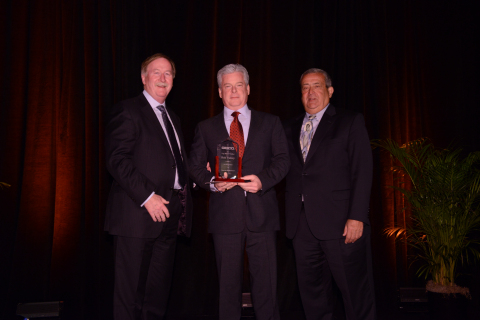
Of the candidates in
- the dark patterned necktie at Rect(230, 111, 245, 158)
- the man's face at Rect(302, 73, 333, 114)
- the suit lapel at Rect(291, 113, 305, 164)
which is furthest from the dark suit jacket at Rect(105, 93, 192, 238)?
the man's face at Rect(302, 73, 333, 114)

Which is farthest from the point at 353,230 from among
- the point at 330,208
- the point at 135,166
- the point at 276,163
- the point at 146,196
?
the point at 135,166

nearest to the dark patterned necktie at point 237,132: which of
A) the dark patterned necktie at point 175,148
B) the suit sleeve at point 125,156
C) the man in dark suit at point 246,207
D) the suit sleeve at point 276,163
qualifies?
the man in dark suit at point 246,207

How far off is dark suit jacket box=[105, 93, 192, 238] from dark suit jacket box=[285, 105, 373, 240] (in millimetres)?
928

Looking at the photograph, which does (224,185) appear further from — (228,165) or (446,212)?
(446,212)

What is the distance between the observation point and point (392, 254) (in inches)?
144

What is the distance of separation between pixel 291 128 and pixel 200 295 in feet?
6.47

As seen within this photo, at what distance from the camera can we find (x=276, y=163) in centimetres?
230

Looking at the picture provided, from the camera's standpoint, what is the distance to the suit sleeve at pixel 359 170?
2.34 m

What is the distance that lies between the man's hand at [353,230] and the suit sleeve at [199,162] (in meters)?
0.99

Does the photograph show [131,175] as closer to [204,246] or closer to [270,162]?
[270,162]

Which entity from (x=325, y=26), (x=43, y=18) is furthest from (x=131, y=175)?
(x=325, y=26)

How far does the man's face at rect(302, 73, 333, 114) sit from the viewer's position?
2.58 m

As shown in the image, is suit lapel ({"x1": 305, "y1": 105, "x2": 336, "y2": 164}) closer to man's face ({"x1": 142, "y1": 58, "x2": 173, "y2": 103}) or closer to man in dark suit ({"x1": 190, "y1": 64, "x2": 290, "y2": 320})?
man in dark suit ({"x1": 190, "y1": 64, "x2": 290, "y2": 320})

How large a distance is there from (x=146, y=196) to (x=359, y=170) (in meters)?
1.43
